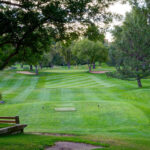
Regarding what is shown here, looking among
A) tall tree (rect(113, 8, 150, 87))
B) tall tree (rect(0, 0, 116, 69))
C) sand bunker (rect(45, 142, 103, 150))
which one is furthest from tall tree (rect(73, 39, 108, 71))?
sand bunker (rect(45, 142, 103, 150))

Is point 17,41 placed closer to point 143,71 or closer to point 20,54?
point 20,54

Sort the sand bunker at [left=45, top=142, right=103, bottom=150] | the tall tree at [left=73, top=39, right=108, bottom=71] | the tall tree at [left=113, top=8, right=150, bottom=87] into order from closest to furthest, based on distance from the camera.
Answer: the sand bunker at [left=45, top=142, right=103, bottom=150] → the tall tree at [left=113, top=8, right=150, bottom=87] → the tall tree at [left=73, top=39, right=108, bottom=71]

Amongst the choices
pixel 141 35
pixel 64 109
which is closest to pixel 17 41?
pixel 64 109

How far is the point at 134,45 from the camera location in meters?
36.3

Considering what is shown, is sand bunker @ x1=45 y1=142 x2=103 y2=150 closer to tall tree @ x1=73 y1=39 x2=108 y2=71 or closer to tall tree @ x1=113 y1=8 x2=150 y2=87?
tall tree @ x1=113 y1=8 x2=150 y2=87

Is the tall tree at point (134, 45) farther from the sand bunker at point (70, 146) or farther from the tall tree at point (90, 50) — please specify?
the sand bunker at point (70, 146)

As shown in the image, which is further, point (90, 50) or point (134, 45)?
point (90, 50)

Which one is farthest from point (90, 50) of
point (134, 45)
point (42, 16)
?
point (42, 16)

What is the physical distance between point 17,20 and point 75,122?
10143mm

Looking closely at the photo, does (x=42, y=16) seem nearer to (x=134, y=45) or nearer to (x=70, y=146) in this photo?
(x=70, y=146)

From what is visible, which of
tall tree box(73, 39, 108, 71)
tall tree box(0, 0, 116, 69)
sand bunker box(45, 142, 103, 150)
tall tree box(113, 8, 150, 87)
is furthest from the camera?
tall tree box(73, 39, 108, 71)

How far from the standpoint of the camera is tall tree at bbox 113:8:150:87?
35.4m

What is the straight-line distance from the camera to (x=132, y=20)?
36.0 m

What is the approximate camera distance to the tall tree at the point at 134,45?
3544 cm
